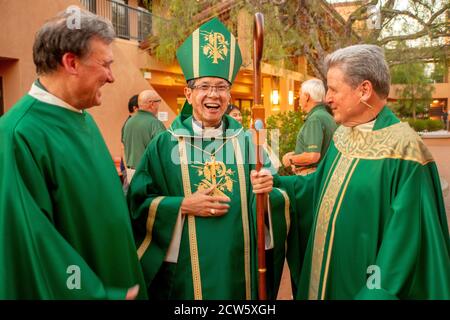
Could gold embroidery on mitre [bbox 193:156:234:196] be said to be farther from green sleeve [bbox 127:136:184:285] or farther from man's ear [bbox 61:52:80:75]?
man's ear [bbox 61:52:80:75]

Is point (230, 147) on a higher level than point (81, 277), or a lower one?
higher

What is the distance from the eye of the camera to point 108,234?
2020 millimetres

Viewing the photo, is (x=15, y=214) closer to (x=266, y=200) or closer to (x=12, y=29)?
(x=266, y=200)

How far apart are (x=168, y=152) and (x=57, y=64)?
1.03 m

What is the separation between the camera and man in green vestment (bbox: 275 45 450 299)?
2.10 m

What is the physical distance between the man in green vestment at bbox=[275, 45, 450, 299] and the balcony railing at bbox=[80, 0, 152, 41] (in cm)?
1176

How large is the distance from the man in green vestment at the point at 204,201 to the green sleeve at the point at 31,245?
91 cm

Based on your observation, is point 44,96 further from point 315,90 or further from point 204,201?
point 315,90

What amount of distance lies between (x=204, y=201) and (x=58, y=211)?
0.96 m

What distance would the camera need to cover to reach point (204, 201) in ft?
8.73

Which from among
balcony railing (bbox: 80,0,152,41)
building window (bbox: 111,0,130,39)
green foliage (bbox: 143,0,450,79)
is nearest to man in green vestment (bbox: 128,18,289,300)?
green foliage (bbox: 143,0,450,79)

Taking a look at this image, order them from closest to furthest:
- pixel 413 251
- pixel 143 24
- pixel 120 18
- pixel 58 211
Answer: pixel 58 211 < pixel 413 251 < pixel 120 18 < pixel 143 24

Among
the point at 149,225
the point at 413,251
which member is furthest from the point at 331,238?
the point at 149,225

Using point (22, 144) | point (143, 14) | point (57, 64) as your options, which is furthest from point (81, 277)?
point (143, 14)
